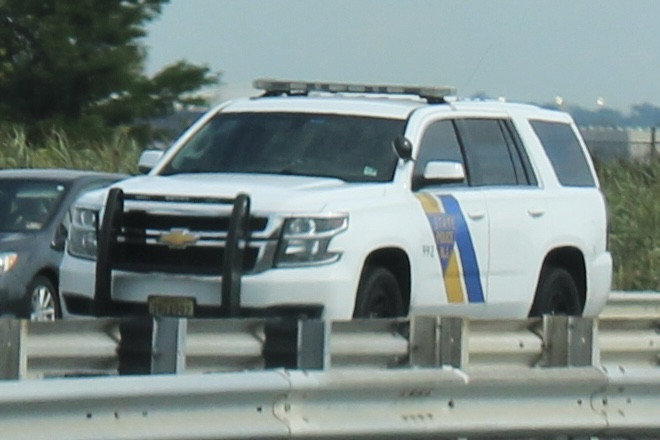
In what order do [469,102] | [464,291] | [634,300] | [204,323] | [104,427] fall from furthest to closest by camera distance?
[634,300] < [469,102] < [464,291] < [204,323] < [104,427]

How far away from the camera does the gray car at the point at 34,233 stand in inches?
600

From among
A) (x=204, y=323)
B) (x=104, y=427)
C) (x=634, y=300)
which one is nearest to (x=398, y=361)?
(x=204, y=323)

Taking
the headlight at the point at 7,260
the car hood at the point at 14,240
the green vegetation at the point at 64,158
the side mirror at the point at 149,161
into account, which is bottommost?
the green vegetation at the point at 64,158

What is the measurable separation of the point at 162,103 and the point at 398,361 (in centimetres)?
3114

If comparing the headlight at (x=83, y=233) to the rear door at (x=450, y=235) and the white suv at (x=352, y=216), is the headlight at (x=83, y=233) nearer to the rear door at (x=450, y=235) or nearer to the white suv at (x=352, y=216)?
the white suv at (x=352, y=216)

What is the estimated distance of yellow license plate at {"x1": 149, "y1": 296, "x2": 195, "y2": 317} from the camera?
11203 mm

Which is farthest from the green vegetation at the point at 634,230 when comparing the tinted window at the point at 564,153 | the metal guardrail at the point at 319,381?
the metal guardrail at the point at 319,381

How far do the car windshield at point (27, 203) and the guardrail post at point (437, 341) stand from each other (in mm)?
7028

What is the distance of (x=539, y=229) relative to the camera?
12.9 meters

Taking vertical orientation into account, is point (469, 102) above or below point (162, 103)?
above

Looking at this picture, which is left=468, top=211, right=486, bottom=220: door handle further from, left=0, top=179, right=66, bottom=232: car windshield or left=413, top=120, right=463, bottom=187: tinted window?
left=0, top=179, right=66, bottom=232: car windshield

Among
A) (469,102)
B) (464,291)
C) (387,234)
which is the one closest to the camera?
(387,234)

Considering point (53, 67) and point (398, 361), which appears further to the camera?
point (53, 67)

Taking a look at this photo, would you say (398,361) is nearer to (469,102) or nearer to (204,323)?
(204,323)
